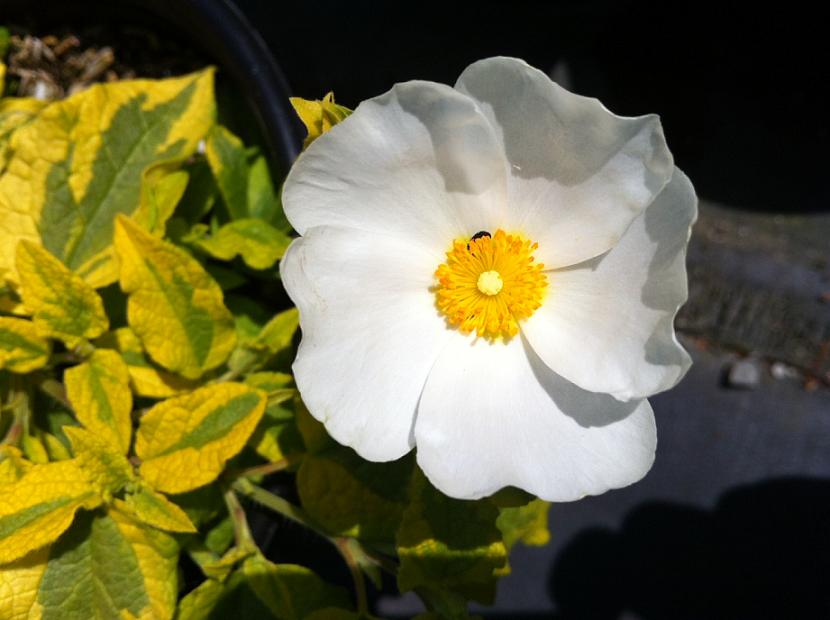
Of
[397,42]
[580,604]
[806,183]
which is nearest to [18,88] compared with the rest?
[397,42]

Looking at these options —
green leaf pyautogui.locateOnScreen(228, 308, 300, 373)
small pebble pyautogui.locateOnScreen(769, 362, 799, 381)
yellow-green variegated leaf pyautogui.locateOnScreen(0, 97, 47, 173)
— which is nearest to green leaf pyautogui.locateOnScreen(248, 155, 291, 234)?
green leaf pyautogui.locateOnScreen(228, 308, 300, 373)

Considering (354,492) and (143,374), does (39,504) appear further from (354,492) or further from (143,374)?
(354,492)

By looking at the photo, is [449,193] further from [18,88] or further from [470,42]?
[470,42]

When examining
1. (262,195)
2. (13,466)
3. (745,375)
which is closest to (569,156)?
(262,195)

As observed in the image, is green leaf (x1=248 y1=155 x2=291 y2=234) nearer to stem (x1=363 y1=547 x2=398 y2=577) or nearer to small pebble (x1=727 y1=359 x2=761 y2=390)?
stem (x1=363 y1=547 x2=398 y2=577)

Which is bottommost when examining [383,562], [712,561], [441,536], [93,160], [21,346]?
[712,561]
